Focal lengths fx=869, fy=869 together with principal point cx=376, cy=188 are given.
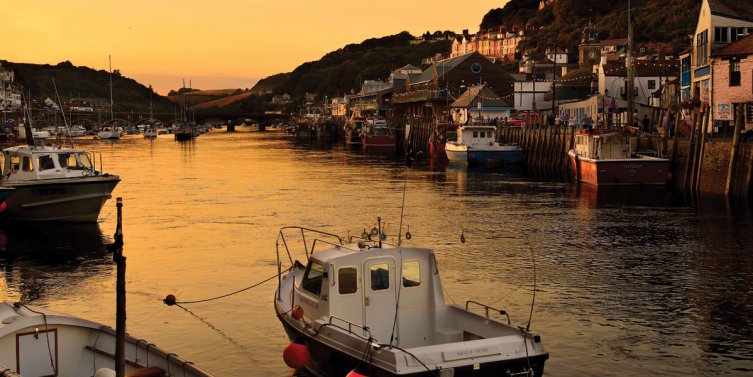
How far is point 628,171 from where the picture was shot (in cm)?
5925

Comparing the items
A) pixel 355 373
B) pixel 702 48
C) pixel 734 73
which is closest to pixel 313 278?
pixel 355 373

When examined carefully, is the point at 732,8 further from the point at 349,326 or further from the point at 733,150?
the point at 349,326

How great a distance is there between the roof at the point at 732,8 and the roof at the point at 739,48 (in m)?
5.64

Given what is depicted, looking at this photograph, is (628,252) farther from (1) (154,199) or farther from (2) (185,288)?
(1) (154,199)

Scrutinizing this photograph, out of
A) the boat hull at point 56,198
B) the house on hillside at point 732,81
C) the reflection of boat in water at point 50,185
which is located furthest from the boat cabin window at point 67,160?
the house on hillside at point 732,81

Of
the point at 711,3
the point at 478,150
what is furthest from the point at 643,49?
the point at 711,3

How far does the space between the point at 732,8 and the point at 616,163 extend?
17698 millimetres

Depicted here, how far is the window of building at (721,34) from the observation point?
6475cm

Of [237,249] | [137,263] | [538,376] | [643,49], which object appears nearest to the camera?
[538,376]

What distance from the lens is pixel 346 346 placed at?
55.7 ft

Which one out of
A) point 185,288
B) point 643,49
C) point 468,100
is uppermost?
point 643,49

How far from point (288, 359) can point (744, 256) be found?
2330 centimetres

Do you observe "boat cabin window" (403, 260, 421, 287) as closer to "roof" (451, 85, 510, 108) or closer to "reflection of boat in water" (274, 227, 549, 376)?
"reflection of boat in water" (274, 227, 549, 376)

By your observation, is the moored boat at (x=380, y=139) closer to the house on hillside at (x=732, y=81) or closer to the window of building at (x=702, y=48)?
the window of building at (x=702, y=48)
